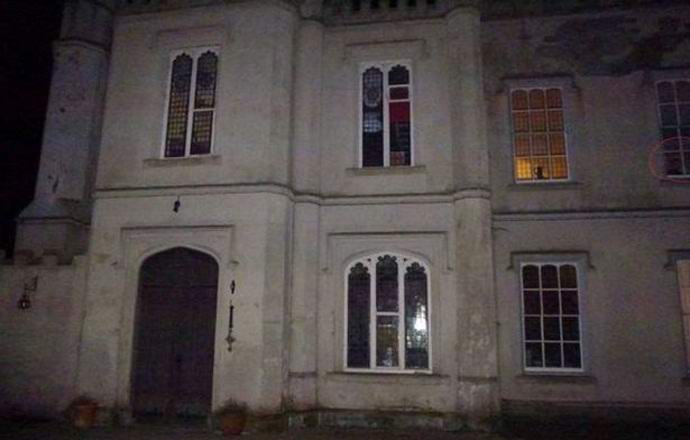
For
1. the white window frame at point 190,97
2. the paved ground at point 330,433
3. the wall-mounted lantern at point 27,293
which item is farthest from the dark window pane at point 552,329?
the wall-mounted lantern at point 27,293

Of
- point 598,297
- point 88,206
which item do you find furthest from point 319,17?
point 598,297

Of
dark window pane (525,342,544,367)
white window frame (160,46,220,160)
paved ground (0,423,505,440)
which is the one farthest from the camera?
white window frame (160,46,220,160)

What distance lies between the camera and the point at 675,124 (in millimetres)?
11664

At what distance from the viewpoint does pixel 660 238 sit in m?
11.0

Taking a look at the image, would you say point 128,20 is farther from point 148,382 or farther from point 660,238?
point 660,238

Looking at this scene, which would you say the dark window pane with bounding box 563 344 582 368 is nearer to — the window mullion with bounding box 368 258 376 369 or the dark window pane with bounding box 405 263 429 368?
the dark window pane with bounding box 405 263 429 368

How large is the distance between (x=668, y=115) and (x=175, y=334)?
11179mm

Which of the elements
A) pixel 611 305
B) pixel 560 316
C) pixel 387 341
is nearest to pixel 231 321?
pixel 387 341

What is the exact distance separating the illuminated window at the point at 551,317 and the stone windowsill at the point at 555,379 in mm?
145

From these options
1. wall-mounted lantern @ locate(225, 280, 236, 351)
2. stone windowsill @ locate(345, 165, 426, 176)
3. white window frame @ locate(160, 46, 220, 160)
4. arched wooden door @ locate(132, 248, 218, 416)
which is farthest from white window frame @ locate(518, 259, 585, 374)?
white window frame @ locate(160, 46, 220, 160)

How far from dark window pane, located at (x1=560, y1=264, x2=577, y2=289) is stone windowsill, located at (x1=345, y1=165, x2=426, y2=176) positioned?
350 centimetres

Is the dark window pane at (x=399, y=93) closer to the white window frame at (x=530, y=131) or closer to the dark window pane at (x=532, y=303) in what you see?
the white window frame at (x=530, y=131)

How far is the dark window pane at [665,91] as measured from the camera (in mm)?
11797

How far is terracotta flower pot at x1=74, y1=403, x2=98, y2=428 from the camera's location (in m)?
10.1
